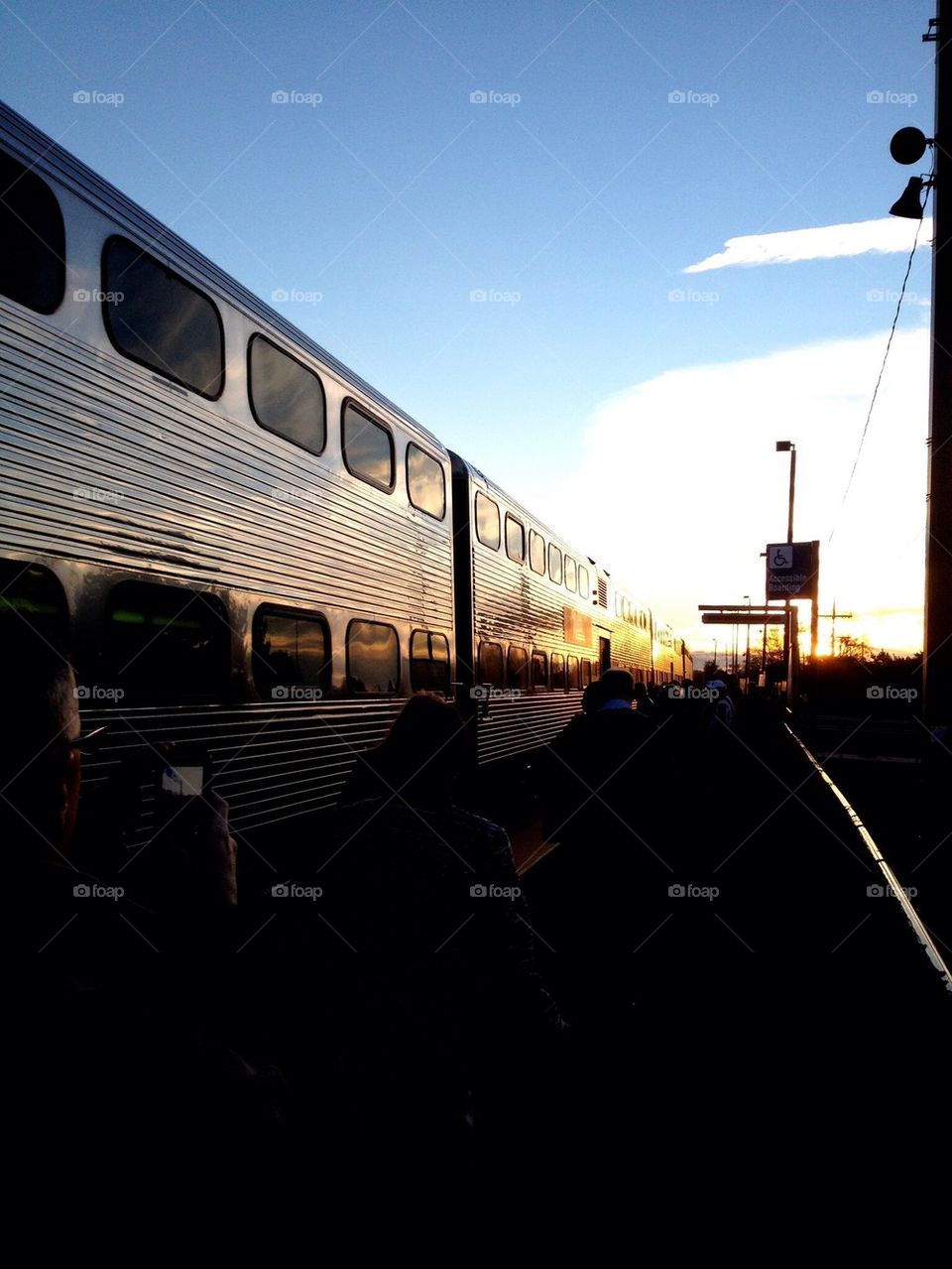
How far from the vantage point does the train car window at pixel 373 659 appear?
7.95 meters

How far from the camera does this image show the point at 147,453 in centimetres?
531

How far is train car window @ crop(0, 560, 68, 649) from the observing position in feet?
14.2

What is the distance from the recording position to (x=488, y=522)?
40.8ft

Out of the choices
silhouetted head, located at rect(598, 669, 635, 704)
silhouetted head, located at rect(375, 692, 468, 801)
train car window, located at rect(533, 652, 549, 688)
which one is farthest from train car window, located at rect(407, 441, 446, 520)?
silhouetted head, located at rect(375, 692, 468, 801)

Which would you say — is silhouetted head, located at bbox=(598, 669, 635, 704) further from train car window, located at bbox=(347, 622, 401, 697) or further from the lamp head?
the lamp head

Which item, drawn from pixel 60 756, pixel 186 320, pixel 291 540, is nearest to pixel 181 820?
pixel 60 756

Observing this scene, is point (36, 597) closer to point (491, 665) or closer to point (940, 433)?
point (940, 433)

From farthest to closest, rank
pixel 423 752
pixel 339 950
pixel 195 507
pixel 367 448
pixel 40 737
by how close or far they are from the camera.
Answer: pixel 367 448 < pixel 195 507 < pixel 423 752 < pixel 339 950 < pixel 40 737

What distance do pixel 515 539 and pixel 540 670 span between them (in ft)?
8.32

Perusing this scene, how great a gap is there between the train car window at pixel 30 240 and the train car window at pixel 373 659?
12.6ft

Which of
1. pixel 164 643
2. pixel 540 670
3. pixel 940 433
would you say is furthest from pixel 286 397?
pixel 540 670

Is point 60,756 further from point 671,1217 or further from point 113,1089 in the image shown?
point 671,1217

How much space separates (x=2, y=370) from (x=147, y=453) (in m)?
1.12

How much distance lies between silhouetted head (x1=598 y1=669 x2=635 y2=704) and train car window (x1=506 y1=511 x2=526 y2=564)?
833 centimetres
